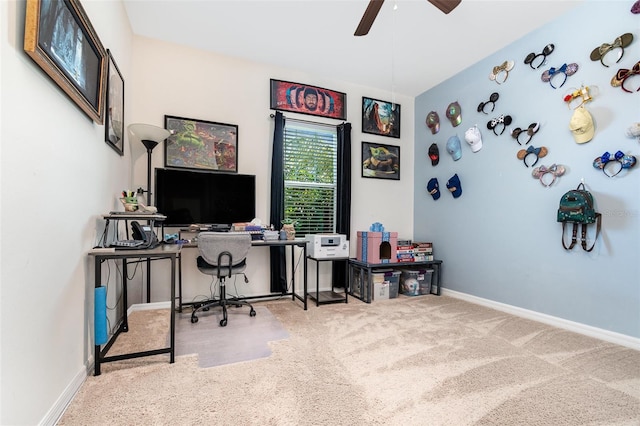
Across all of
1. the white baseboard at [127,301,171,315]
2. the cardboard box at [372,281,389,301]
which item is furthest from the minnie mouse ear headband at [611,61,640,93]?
the white baseboard at [127,301,171,315]

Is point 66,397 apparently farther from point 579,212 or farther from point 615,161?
point 615,161

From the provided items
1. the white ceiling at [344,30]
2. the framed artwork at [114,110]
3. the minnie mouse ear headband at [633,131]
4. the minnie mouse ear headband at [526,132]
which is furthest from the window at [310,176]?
the minnie mouse ear headband at [633,131]

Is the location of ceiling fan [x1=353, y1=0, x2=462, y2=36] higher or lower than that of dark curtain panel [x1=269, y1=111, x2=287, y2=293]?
higher

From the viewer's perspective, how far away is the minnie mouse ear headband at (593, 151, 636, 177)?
2306 millimetres

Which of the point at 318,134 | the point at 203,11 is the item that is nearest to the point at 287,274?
the point at 318,134

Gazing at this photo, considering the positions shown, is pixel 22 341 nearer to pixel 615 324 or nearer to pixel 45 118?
pixel 45 118

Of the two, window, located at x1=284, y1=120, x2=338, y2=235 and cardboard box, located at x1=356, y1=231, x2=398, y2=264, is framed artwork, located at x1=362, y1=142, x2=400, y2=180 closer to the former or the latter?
window, located at x1=284, y1=120, x2=338, y2=235

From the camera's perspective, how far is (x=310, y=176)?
3.95 m

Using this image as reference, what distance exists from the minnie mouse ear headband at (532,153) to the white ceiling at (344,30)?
1.02 meters

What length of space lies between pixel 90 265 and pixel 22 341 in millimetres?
831

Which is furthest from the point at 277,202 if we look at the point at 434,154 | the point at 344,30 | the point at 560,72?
the point at 560,72

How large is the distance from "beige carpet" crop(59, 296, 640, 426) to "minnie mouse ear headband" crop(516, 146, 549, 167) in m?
1.64

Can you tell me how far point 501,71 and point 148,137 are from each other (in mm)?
3792

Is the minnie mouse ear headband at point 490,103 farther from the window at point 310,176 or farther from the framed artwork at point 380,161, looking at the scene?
the window at point 310,176
